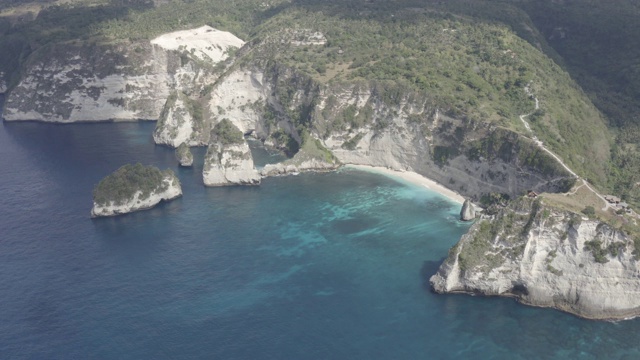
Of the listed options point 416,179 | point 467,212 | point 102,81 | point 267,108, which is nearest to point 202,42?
point 102,81

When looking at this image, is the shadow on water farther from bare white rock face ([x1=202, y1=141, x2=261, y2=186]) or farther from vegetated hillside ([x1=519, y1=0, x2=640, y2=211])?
bare white rock face ([x1=202, y1=141, x2=261, y2=186])

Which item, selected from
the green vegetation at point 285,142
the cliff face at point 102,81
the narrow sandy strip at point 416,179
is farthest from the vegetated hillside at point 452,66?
the cliff face at point 102,81

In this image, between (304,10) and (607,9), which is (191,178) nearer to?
(304,10)

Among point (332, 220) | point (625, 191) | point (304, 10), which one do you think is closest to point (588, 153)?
point (625, 191)

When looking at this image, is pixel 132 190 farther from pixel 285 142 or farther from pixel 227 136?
pixel 285 142

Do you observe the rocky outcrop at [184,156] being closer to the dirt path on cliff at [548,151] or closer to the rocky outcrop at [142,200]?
the rocky outcrop at [142,200]

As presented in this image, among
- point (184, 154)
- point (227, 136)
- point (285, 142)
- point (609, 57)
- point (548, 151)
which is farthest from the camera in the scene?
point (609, 57)
